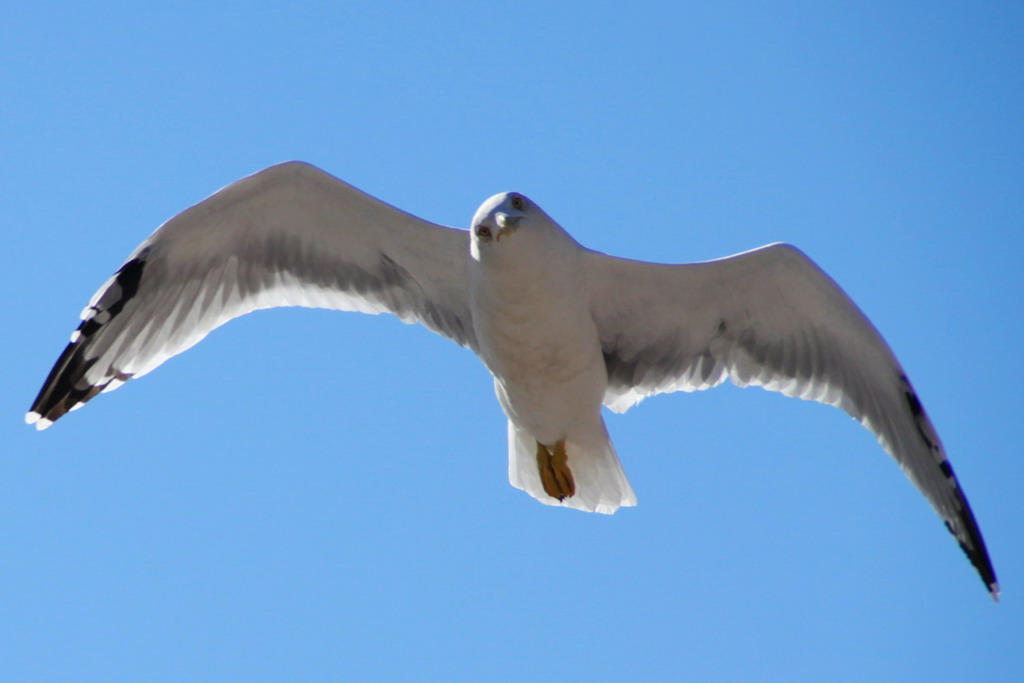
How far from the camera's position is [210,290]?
616 cm

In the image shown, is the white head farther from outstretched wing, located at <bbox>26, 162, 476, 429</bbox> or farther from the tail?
the tail

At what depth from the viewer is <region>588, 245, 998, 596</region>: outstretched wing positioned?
5965mm

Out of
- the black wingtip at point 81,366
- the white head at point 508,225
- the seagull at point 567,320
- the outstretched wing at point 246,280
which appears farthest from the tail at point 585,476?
the black wingtip at point 81,366

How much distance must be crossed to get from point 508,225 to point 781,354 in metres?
1.93

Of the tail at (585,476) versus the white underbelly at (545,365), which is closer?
the white underbelly at (545,365)

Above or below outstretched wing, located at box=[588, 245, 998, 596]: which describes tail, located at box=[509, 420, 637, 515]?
below

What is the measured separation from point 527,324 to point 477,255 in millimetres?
377

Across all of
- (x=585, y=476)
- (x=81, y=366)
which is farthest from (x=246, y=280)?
(x=585, y=476)

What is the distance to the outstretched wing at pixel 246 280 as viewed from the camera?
5945 millimetres

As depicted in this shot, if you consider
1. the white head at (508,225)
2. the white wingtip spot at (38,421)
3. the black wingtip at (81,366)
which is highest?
the white head at (508,225)

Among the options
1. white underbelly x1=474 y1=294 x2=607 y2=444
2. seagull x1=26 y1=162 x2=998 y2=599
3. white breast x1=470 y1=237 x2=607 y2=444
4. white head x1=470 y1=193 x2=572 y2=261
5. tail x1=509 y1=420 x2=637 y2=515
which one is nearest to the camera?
white head x1=470 y1=193 x2=572 y2=261

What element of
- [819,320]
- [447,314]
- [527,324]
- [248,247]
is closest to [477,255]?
[527,324]

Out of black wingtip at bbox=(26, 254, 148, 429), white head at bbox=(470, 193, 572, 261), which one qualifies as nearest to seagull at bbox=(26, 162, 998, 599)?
black wingtip at bbox=(26, 254, 148, 429)

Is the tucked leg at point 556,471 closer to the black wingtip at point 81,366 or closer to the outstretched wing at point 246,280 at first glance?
the outstretched wing at point 246,280
